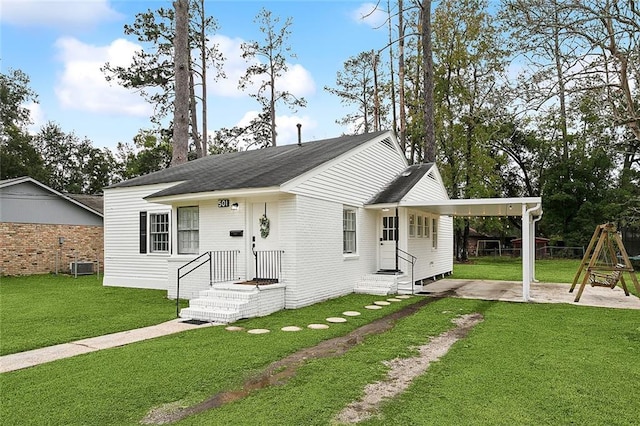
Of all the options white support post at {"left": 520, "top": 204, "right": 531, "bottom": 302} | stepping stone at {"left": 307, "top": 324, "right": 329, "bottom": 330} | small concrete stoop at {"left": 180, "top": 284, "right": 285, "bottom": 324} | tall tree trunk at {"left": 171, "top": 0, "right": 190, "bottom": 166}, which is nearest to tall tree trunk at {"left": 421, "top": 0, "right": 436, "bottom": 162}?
white support post at {"left": 520, "top": 204, "right": 531, "bottom": 302}

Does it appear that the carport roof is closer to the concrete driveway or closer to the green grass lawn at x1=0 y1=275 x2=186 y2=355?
the concrete driveway

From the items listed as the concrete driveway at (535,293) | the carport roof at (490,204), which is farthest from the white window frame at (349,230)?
the concrete driveway at (535,293)

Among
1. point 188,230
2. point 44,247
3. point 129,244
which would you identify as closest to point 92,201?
point 44,247

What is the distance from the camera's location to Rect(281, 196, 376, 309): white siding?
9.17m

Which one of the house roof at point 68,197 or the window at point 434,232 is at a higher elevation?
the house roof at point 68,197

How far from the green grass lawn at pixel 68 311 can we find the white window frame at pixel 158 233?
132 cm

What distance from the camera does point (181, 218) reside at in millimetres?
11062

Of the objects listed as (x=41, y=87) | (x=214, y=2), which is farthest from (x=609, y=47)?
(x=41, y=87)

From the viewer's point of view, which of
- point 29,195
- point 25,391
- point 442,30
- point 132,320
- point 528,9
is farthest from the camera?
point 442,30

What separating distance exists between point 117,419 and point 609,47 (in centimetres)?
790

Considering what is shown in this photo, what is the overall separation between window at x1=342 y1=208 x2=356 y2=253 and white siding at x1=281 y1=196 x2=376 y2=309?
0.55ft

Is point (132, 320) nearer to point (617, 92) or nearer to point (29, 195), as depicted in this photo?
point (617, 92)

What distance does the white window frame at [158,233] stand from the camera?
12.9 meters

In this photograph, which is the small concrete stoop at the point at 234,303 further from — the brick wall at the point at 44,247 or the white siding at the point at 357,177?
the brick wall at the point at 44,247
